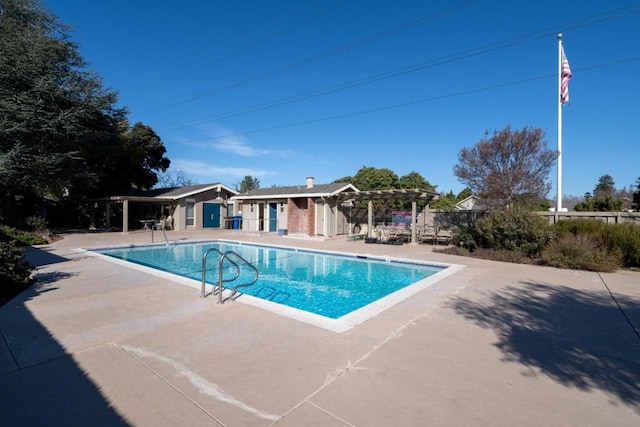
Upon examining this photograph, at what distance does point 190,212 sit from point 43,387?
21.8 m

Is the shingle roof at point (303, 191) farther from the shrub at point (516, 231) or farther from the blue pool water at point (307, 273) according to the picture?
the shrub at point (516, 231)

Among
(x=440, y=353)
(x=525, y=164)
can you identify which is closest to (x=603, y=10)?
(x=525, y=164)

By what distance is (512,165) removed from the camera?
46.7ft

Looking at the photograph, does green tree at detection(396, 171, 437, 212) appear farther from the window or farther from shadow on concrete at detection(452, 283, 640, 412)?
shadow on concrete at detection(452, 283, 640, 412)

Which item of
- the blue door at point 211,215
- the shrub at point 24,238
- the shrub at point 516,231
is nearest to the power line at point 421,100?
the blue door at point 211,215

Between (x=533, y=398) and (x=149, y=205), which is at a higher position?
(x=149, y=205)

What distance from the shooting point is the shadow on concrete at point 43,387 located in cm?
243

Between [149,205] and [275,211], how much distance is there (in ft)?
33.8

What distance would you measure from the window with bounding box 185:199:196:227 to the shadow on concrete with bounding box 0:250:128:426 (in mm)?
19917

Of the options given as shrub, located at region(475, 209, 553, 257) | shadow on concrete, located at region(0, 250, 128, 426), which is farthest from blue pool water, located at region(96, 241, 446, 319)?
shadow on concrete, located at region(0, 250, 128, 426)

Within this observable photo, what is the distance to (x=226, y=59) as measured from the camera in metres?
18.9

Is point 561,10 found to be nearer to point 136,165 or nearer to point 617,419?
point 617,419

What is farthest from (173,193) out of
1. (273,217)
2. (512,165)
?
(512,165)

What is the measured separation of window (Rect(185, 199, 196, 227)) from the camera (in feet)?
76.4
